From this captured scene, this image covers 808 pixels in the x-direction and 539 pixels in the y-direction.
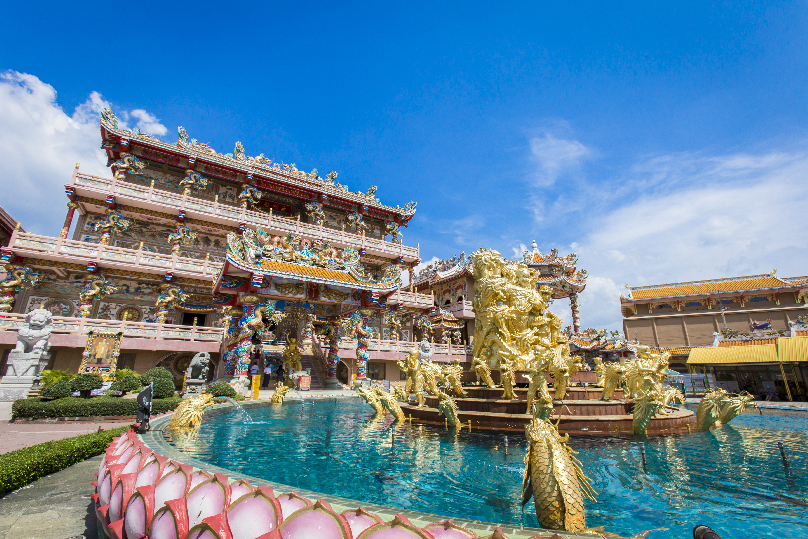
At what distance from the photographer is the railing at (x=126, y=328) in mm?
15000

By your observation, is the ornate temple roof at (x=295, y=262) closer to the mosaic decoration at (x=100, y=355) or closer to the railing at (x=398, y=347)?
the railing at (x=398, y=347)

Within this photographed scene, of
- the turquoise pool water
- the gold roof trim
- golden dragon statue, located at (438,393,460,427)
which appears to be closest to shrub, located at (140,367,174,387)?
the turquoise pool water

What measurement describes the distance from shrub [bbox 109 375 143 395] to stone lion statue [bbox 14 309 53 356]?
10.3 feet

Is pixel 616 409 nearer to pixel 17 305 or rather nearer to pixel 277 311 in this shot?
pixel 277 311

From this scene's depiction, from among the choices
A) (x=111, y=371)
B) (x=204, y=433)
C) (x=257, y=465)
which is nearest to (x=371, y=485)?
(x=257, y=465)

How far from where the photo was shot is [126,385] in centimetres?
1041

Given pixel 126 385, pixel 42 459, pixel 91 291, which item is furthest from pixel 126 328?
pixel 42 459

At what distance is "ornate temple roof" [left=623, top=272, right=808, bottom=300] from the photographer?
2870 cm

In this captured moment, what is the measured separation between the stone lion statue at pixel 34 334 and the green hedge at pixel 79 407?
359cm

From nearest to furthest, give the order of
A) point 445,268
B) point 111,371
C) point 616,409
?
1. point 616,409
2. point 111,371
3. point 445,268

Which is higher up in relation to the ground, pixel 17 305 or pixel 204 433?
pixel 17 305

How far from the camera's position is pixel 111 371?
13125 mm

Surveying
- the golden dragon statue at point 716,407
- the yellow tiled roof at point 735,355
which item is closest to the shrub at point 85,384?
the golden dragon statue at point 716,407

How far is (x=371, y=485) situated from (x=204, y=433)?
429cm
